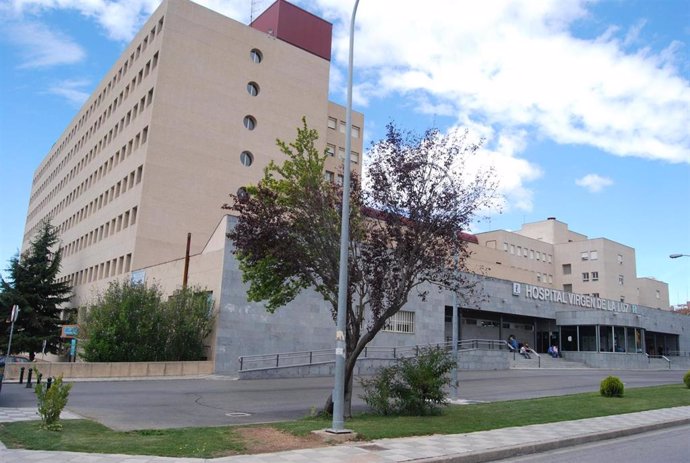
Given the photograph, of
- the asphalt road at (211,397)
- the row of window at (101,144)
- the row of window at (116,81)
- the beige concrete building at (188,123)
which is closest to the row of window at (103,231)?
the beige concrete building at (188,123)

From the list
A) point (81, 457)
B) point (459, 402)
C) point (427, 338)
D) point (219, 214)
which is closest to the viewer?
point (81, 457)

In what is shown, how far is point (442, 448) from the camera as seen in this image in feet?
31.6

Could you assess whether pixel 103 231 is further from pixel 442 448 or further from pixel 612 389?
pixel 442 448

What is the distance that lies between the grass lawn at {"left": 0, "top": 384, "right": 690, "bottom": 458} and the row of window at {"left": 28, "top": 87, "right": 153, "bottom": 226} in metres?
38.6

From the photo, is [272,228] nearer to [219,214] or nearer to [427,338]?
[427,338]

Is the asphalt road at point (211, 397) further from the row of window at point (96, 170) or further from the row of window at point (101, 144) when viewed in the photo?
the row of window at point (101, 144)

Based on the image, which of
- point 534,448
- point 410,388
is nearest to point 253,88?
point 410,388

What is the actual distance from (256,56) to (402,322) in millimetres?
27192

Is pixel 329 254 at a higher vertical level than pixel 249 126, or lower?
lower

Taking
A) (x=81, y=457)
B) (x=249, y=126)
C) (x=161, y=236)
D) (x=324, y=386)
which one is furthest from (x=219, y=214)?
(x=81, y=457)

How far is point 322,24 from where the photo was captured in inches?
2189

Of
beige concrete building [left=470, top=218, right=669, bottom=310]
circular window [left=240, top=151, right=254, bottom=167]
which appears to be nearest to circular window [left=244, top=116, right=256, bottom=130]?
circular window [left=240, top=151, right=254, bottom=167]

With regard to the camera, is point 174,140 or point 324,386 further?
point 174,140

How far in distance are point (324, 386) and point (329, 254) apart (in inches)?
442
